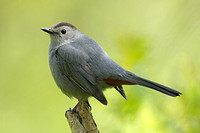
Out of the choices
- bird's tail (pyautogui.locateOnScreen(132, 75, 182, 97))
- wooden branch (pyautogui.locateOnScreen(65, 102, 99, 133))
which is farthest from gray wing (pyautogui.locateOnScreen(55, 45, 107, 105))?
bird's tail (pyautogui.locateOnScreen(132, 75, 182, 97))

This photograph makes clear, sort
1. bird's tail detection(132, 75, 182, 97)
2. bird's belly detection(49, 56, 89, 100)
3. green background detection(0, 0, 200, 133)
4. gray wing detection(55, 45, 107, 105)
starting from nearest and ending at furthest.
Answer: green background detection(0, 0, 200, 133) < bird's tail detection(132, 75, 182, 97) < gray wing detection(55, 45, 107, 105) < bird's belly detection(49, 56, 89, 100)

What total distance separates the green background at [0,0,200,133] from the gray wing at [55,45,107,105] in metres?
0.33

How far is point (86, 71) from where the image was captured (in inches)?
187

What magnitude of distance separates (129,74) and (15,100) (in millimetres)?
3057

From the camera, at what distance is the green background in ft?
13.4

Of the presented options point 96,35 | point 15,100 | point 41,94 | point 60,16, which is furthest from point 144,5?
point 15,100

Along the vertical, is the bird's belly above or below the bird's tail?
above

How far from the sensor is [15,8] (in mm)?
7902

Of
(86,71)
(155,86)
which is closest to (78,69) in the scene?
(86,71)

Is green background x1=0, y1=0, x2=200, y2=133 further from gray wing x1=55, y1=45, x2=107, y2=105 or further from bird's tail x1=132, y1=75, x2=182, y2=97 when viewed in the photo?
gray wing x1=55, y1=45, x2=107, y2=105

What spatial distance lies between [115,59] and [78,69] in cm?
110

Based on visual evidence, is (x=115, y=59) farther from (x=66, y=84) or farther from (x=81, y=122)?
(x=81, y=122)

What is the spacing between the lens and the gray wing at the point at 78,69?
184 inches

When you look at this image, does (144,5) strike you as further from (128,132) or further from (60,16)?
(128,132)
